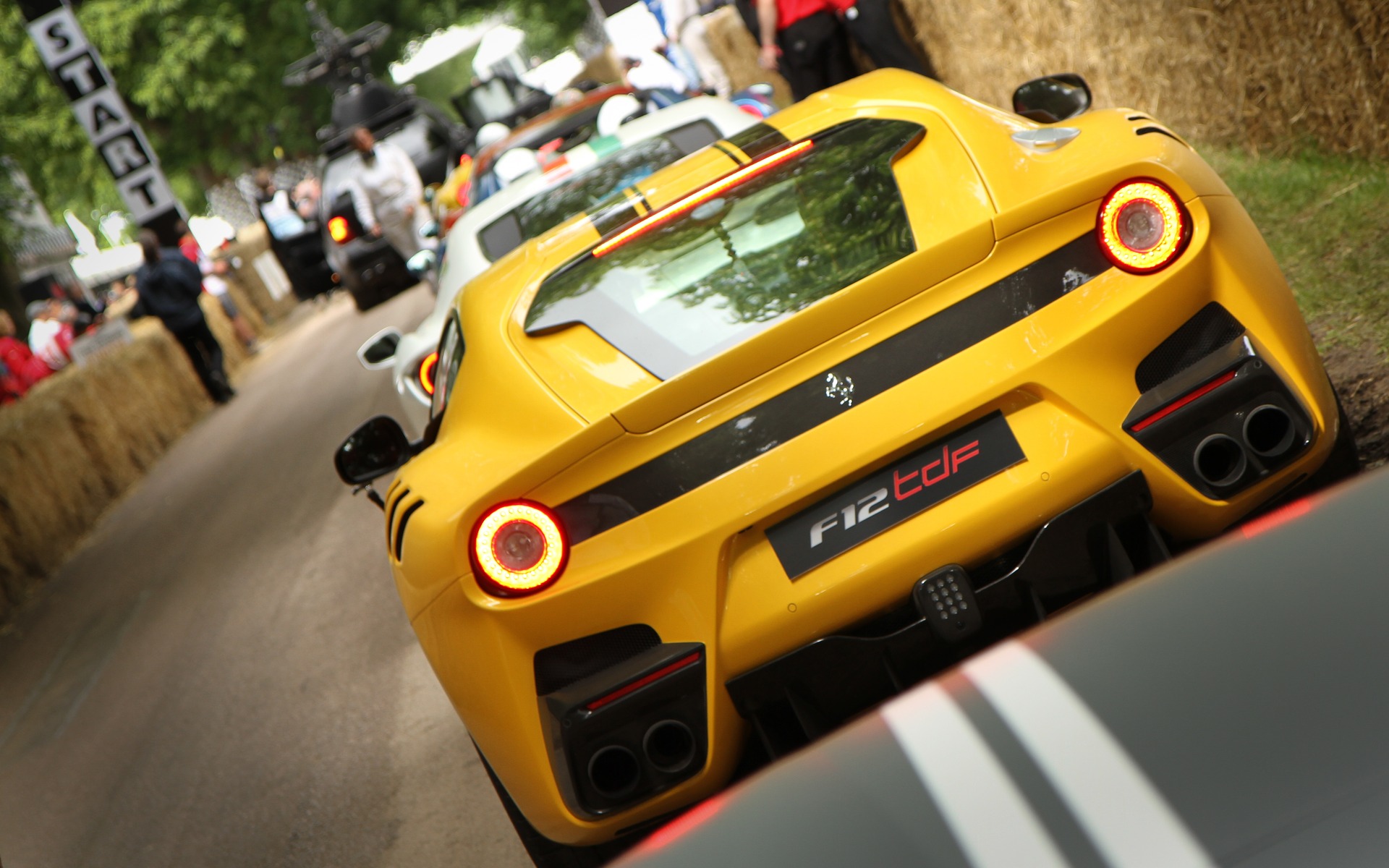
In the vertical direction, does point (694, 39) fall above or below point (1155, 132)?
below

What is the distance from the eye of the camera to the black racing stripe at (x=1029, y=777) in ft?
4.84

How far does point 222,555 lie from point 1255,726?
9.54 meters

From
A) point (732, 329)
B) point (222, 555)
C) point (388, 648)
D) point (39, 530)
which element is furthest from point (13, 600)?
point (732, 329)

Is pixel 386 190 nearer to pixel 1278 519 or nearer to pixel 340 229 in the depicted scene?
pixel 340 229

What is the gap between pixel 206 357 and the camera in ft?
67.0

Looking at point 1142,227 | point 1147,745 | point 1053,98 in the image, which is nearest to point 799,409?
point 1142,227

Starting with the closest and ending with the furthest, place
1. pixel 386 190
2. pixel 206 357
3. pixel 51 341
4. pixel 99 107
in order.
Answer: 1. pixel 386 190
2. pixel 206 357
3. pixel 99 107
4. pixel 51 341

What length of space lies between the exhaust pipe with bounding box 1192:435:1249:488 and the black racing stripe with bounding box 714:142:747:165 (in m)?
1.42

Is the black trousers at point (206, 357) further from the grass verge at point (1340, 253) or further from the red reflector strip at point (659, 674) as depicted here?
the red reflector strip at point (659, 674)

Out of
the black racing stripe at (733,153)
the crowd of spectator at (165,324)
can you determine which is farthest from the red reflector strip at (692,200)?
the crowd of spectator at (165,324)

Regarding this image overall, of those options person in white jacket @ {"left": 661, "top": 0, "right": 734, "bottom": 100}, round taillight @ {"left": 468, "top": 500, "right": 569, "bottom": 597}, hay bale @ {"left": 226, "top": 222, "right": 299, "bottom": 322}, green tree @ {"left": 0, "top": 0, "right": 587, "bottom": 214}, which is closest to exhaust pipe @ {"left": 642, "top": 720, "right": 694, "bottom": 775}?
round taillight @ {"left": 468, "top": 500, "right": 569, "bottom": 597}

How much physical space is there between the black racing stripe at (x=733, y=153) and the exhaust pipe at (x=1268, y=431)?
1447 mm

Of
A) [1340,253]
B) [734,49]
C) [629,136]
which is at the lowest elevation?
[734,49]

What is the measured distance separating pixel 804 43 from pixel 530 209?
4.94 meters
